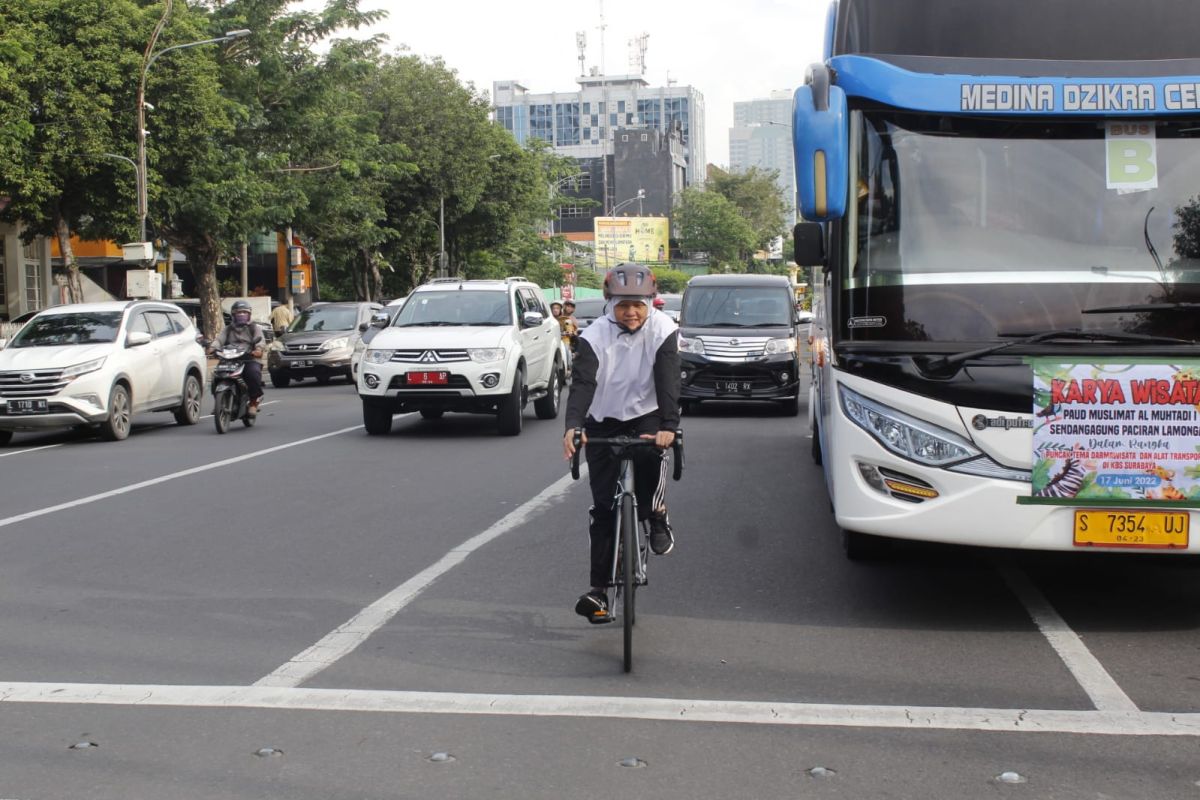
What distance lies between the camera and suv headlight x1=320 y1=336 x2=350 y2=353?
94.2ft

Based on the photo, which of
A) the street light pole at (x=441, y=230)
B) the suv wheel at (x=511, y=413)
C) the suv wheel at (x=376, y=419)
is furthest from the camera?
the street light pole at (x=441, y=230)

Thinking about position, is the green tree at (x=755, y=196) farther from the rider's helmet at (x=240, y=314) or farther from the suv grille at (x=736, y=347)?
the rider's helmet at (x=240, y=314)

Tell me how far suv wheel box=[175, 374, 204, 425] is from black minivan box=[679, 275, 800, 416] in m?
6.63

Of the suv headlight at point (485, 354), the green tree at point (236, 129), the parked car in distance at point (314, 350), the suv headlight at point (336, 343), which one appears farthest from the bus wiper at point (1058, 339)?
the green tree at point (236, 129)

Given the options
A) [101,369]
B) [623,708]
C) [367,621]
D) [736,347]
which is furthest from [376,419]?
[623,708]

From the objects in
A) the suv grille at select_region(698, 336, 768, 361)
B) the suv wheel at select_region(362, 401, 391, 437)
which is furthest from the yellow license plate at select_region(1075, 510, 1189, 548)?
the suv grille at select_region(698, 336, 768, 361)

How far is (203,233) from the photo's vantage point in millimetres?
35875

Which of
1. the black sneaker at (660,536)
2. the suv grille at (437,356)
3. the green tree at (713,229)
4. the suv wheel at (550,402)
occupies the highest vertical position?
the green tree at (713,229)

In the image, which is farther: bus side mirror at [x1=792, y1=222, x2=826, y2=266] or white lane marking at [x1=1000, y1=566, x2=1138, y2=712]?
bus side mirror at [x1=792, y1=222, x2=826, y2=266]

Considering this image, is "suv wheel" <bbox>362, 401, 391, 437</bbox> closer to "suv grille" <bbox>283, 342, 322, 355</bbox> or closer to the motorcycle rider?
the motorcycle rider

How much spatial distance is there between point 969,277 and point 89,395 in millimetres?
12255

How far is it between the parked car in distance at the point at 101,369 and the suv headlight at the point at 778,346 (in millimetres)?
7698

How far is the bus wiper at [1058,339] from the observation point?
625 centimetres

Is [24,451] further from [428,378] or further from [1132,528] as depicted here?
[1132,528]
